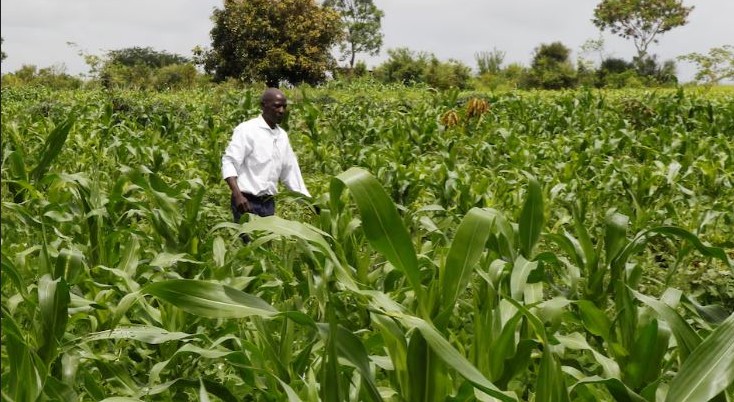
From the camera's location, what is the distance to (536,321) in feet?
4.89

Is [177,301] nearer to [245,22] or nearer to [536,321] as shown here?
[536,321]

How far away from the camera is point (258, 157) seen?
4859 mm

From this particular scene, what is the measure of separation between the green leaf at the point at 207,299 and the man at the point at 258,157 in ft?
10.8

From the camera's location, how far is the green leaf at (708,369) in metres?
1.50

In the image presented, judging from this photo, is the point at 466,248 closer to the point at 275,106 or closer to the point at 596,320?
the point at 596,320

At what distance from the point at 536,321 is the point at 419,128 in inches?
367

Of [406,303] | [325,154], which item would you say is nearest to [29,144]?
[325,154]

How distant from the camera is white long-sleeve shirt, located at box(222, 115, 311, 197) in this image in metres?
4.83

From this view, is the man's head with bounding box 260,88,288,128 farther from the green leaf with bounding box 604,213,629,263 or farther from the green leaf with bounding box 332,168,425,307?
the green leaf with bounding box 332,168,425,307

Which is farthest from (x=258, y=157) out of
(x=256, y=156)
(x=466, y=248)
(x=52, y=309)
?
(x=466, y=248)

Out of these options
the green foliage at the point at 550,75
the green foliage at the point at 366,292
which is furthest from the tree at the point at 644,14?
the green foliage at the point at 366,292

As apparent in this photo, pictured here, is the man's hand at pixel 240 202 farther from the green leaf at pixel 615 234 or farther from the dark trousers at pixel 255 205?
the green leaf at pixel 615 234

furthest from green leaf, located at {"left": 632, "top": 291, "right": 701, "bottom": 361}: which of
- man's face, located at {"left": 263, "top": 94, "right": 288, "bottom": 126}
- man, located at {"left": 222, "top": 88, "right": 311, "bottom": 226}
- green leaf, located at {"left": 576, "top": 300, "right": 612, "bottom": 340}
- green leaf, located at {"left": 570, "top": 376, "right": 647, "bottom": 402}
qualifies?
man's face, located at {"left": 263, "top": 94, "right": 288, "bottom": 126}

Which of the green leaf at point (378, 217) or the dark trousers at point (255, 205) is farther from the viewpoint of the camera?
the dark trousers at point (255, 205)
